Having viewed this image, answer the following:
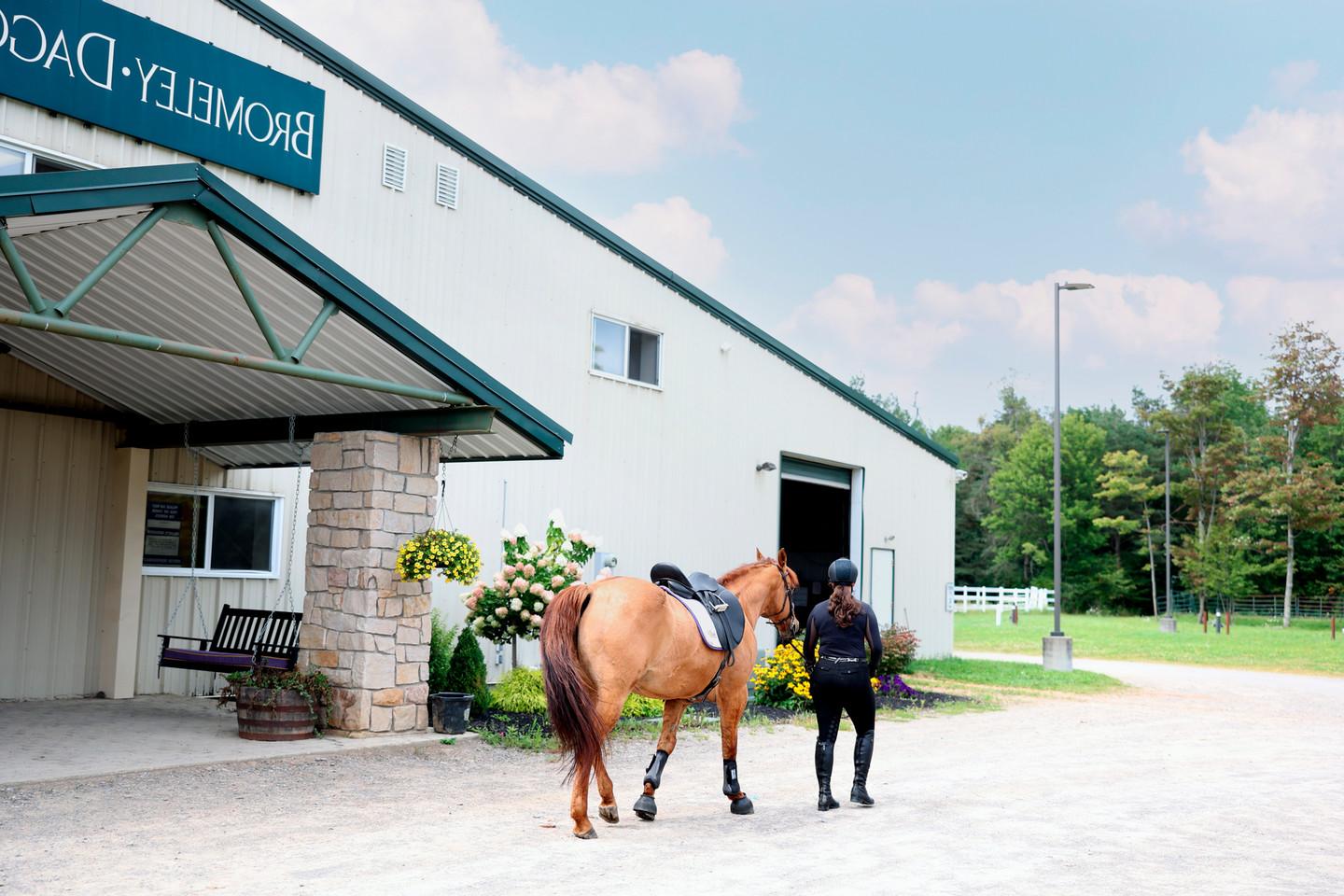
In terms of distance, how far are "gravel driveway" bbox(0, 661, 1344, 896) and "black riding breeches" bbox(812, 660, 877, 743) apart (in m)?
0.64

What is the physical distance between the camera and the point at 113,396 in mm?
12156

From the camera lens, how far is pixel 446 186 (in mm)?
14852

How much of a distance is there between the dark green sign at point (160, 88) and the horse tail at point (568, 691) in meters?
7.47

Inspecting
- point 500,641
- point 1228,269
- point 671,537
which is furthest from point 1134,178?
point 500,641

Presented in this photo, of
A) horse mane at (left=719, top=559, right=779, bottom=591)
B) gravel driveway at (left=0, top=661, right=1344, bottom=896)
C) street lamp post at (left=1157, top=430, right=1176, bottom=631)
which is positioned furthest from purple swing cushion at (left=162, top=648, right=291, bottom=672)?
street lamp post at (left=1157, top=430, right=1176, bottom=631)

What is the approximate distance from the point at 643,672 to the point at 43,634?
7.76 meters

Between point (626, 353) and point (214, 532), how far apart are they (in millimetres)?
6733

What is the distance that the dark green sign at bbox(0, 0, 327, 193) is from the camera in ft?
35.0

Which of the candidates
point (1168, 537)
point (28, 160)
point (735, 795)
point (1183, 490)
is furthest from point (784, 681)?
point (1183, 490)

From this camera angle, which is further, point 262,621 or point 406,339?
point 262,621

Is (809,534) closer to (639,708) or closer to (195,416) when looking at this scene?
(639,708)

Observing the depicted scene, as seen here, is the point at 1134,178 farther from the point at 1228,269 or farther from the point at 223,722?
the point at 223,722

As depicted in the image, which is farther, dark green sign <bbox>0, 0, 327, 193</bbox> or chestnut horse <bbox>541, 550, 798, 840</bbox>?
dark green sign <bbox>0, 0, 327, 193</bbox>

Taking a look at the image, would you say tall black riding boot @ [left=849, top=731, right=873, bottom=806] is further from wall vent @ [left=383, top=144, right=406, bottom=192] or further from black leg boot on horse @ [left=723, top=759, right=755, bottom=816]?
wall vent @ [left=383, top=144, right=406, bottom=192]
